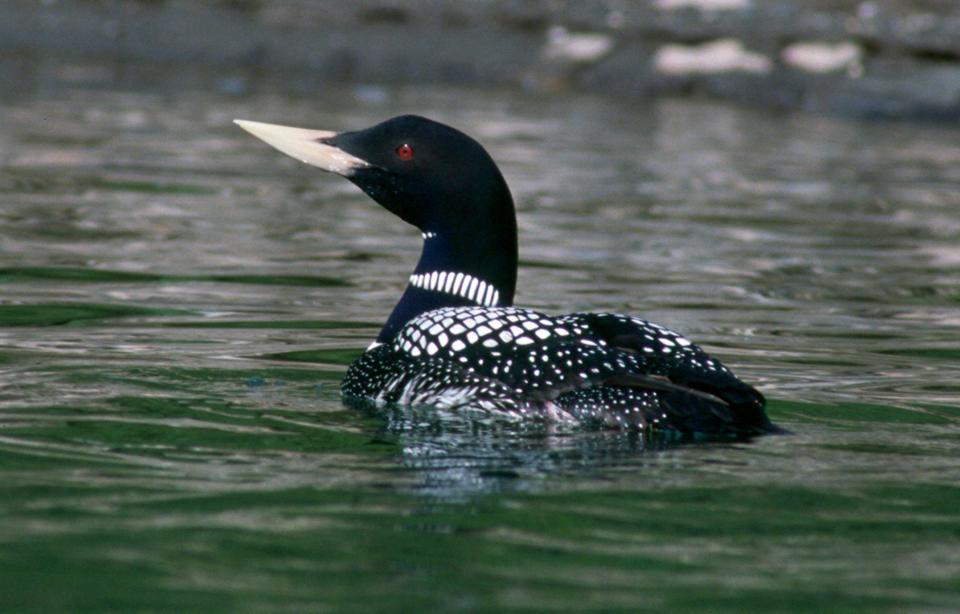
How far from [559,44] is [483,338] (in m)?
11.7

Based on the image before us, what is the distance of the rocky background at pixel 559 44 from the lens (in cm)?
1473

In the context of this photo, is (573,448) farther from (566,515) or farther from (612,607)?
(612,607)

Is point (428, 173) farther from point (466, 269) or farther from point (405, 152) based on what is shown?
point (466, 269)

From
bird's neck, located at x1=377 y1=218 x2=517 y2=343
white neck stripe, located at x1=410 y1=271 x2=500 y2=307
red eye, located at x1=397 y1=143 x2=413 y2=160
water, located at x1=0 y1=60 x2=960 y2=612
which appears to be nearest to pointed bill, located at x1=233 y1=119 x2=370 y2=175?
red eye, located at x1=397 y1=143 x2=413 y2=160

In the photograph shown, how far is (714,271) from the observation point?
810 centimetres

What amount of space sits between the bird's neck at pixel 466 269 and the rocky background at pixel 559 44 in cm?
974

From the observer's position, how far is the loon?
457 centimetres

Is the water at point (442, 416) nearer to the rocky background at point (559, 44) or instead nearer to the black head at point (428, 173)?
the black head at point (428, 173)

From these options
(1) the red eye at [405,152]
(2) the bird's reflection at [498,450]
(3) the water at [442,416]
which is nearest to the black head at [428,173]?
(1) the red eye at [405,152]

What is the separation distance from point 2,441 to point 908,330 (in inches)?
142

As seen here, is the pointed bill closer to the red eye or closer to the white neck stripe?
the red eye

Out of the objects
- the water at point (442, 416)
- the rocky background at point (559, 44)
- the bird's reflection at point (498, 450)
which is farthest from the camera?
the rocky background at point (559, 44)

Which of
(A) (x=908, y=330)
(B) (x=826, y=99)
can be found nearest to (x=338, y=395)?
(A) (x=908, y=330)

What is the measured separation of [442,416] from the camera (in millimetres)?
4816
